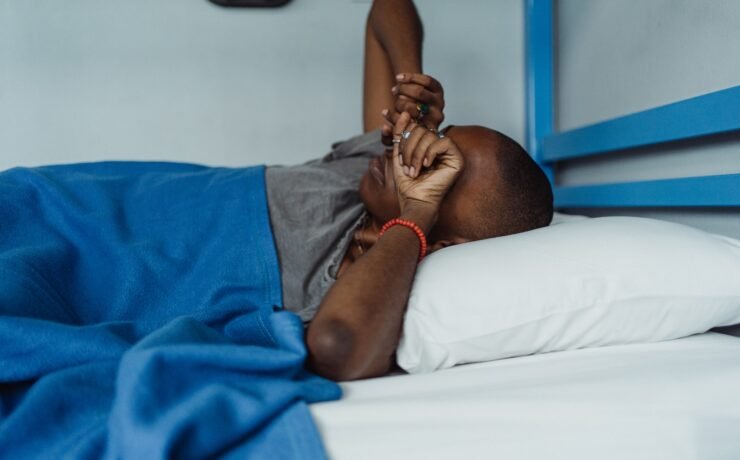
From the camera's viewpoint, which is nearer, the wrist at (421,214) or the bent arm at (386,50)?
the wrist at (421,214)

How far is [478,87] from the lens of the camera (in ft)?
5.74

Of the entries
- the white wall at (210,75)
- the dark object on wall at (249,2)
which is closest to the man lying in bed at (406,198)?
the white wall at (210,75)

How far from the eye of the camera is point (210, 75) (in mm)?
1630

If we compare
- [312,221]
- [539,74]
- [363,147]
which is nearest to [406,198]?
[312,221]

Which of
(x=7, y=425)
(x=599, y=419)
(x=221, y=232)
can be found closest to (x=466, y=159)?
(x=221, y=232)

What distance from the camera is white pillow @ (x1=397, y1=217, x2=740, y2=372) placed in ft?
2.52

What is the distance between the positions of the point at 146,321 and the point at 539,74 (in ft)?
4.00

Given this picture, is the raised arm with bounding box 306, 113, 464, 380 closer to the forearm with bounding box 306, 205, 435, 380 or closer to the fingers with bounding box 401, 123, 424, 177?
the forearm with bounding box 306, 205, 435, 380

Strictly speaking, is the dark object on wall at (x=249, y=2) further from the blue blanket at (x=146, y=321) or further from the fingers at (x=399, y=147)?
the fingers at (x=399, y=147)

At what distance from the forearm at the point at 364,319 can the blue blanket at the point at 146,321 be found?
0.03 m

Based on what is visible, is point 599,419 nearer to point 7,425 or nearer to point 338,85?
point 7,425

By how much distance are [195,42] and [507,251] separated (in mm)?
1137

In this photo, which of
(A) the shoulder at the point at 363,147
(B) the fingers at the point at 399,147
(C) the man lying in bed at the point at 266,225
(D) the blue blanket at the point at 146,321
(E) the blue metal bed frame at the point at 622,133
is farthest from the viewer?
(A) the shoulder at the point at 363,147

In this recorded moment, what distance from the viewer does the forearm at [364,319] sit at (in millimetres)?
720
